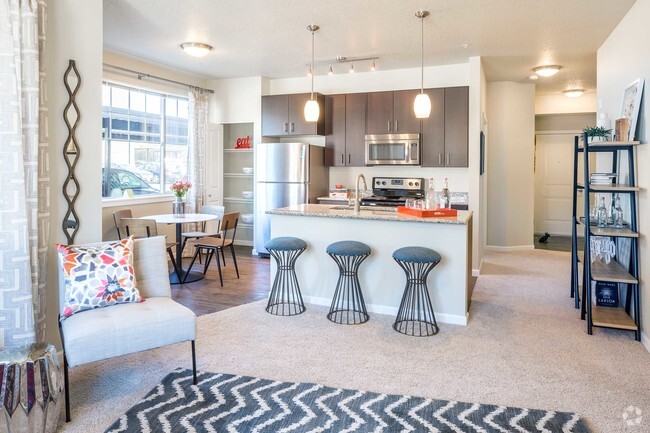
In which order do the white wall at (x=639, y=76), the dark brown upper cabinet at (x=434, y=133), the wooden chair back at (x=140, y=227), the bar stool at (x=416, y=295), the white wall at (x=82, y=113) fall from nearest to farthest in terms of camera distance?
the white wall at (x=82, y=113), the white wall at (x=639, y=76), the bar stool at (x=416, y=295), the wooden chair back at (x=140, y=227), the dark brown upper cabinet at (x=434, y=133)

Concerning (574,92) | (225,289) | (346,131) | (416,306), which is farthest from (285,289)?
(574,92)

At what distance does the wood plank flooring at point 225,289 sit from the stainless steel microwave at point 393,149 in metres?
2.16

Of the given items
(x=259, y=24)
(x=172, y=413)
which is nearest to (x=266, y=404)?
(x=172, y=413)

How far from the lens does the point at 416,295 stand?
404 centimetres

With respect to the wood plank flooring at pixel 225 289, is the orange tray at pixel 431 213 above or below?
above

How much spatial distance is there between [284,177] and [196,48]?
2.10m

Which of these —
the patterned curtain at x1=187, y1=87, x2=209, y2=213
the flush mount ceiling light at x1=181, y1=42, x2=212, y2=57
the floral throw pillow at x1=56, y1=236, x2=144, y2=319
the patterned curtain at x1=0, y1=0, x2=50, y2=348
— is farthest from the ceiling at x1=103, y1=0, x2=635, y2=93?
the floral throw pillow at x1=56, y1=236, x2=144, y2=319

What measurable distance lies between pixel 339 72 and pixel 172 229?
331 cm

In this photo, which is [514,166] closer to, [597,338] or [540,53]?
[540,53]

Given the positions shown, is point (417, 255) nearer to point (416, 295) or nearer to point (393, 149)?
point (416, 295)

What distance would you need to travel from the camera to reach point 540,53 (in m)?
5.67

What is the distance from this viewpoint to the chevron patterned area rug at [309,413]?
2295 mm

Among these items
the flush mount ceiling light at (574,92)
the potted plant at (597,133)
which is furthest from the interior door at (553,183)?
the potted plant at (597,133)

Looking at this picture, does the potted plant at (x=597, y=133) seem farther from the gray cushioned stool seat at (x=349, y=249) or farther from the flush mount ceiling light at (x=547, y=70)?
the flush mount ceiling light at (x=547, y=70)
